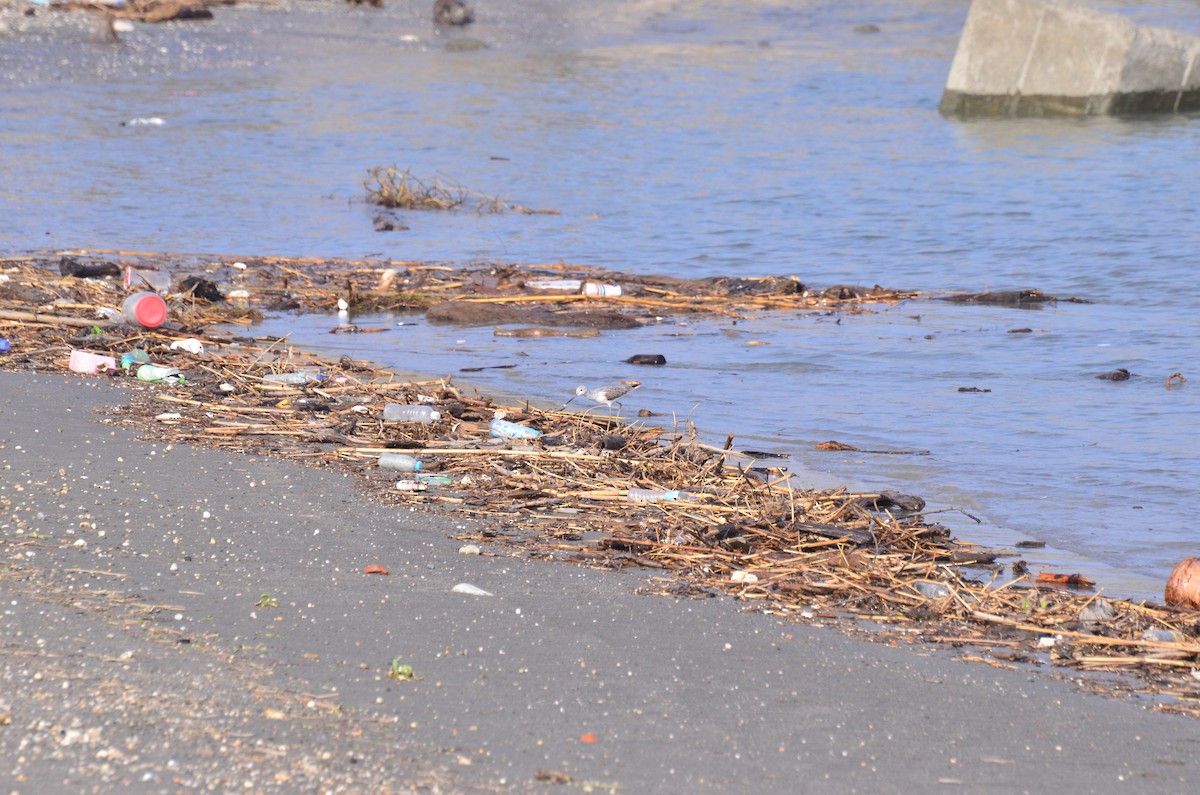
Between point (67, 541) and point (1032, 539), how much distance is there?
3177 millimetres

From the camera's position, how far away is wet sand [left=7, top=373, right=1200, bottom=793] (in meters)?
2.46

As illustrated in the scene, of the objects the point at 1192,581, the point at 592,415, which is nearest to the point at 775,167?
the point at 592,415

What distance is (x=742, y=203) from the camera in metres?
14.5

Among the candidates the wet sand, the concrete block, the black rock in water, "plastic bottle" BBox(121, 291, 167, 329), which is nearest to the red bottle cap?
"plastic bottle" BBox(121, 291, 167, 329)

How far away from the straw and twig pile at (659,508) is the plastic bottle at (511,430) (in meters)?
→ 0.07

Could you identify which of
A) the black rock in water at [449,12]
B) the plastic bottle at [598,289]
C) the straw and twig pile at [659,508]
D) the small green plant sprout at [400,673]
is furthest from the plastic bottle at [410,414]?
the black rock in water at [449,12]

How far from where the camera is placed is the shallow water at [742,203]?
6.35 metres

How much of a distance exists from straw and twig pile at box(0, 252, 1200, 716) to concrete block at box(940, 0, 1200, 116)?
50.2 ft

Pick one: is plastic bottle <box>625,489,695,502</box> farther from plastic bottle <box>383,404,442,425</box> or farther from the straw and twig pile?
plastic bottle <box>383,404,442,425</box>

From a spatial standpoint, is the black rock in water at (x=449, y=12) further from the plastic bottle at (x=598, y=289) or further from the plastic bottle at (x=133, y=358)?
the plastic bottle at (x=133, y=358)

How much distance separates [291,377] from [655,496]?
2.27 meters

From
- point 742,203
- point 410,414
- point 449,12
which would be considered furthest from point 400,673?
point 449,12

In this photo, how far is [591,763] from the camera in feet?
8.43

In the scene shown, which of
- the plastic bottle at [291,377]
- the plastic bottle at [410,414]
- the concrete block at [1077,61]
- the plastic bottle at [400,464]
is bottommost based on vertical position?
the plastic bottle at [291,377]
